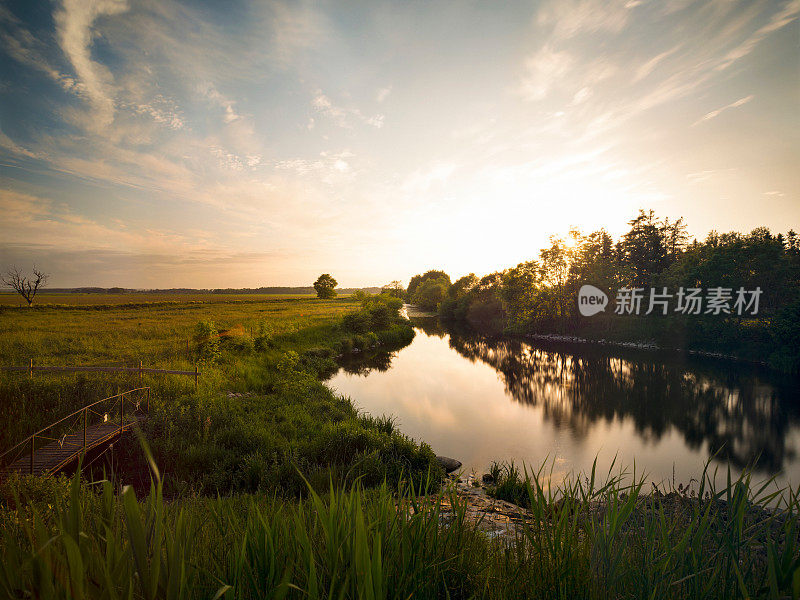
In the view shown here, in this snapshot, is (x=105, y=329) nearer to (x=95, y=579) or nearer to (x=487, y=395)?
(x=487, y=395)

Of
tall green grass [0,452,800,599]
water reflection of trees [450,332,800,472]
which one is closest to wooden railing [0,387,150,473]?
tall green grass [0,452,800,599]

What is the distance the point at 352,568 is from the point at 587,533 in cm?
116

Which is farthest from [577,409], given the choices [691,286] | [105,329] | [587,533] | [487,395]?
[105,329]

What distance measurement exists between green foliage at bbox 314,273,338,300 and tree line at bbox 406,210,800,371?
38.4 meters

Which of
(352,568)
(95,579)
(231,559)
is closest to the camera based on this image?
(95,579)

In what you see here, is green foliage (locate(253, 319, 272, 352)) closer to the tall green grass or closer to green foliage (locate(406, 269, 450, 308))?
the tall green grass

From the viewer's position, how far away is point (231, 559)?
1.44 m

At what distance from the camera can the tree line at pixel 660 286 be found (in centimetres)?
2427

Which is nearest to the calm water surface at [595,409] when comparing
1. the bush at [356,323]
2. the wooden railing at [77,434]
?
the wooden railing at [77,434]

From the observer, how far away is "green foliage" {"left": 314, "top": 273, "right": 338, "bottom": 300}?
281ft

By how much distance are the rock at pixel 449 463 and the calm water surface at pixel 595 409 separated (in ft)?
1.71

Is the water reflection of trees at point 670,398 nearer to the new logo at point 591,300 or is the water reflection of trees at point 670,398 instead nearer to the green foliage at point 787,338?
the green foliage at point 787,338

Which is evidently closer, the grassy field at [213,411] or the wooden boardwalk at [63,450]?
the wooden boardwalk at [63,450]

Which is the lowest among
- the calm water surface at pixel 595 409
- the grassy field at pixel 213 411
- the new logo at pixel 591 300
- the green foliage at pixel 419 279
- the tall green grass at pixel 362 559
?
the calm water surface at pixel 595 409
